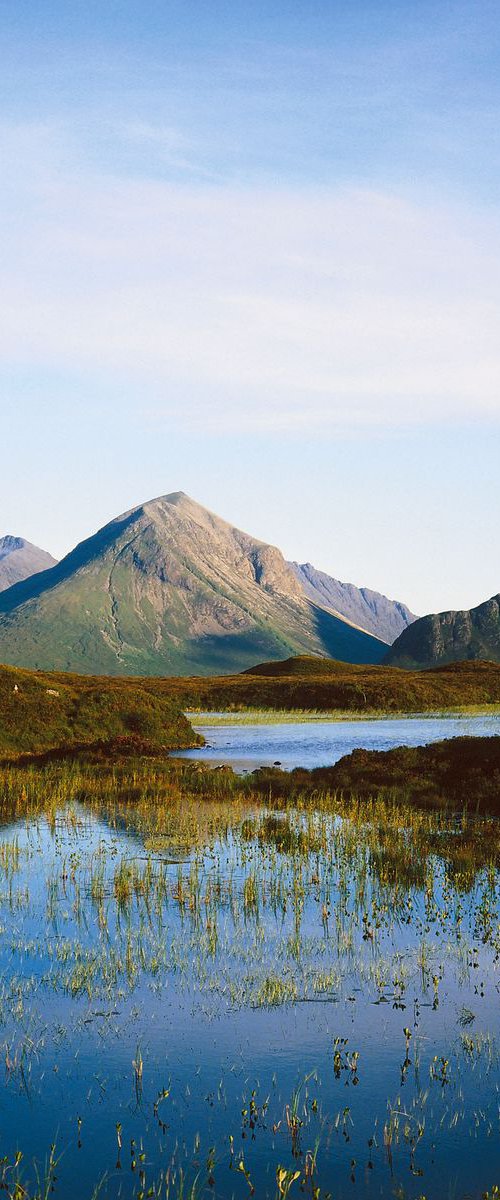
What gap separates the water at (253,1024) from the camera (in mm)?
9781

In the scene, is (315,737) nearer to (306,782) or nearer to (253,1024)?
(306,782)

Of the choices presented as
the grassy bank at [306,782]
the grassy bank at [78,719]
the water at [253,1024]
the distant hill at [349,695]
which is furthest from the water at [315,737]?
the water at [253,1024]

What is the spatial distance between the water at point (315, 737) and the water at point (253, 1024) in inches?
1010

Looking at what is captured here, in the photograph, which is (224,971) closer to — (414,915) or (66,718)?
(414,915)

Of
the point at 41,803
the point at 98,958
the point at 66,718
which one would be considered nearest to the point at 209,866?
the point at 98,958

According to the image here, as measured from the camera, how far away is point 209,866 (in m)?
23.4

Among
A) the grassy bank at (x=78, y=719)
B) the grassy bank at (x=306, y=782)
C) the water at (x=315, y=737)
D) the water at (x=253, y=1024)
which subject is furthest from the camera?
the water at (x=315, y=737)

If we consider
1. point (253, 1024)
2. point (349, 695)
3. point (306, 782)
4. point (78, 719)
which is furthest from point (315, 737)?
point (253, 1024)

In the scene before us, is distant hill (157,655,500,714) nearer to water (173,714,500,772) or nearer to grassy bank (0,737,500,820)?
water (173,714,500,772)

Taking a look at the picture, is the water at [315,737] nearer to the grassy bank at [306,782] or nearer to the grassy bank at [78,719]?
the grassy bank at [78,719]

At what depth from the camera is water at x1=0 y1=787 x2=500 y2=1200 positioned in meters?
9.78

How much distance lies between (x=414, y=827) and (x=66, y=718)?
110ft

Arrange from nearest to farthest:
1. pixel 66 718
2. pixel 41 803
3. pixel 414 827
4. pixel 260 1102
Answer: pixel 260 1102, pixel 414 827, pixel 41 803, pixel 66 718

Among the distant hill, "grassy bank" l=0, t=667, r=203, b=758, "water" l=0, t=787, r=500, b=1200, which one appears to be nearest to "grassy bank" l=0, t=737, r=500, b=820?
"grassy bank" l=0, t=667, r=203, b=758
